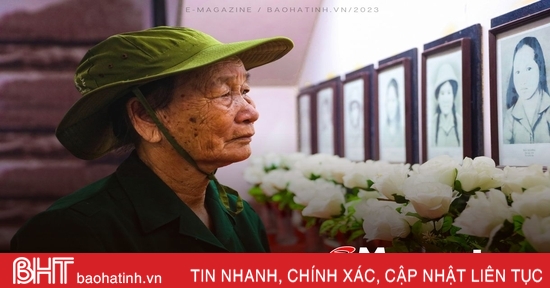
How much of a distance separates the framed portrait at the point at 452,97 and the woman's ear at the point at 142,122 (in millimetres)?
623

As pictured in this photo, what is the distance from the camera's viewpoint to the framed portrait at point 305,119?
1514mm

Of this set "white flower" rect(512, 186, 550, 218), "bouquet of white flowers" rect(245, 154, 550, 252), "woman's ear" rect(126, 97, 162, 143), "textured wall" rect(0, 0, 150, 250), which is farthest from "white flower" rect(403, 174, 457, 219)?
"textured wall" rect(0, 0, 150, 250)

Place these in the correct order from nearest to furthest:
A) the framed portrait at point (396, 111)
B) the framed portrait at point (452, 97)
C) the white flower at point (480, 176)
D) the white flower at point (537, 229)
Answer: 1. the white flower at point (537, 229)
2. the white flower at point (480, 176)
3. the framed portrait at point (452, 97)
4. the framed portrait at point (396, 111)

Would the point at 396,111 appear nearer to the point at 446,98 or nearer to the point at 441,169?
the point at 446,98

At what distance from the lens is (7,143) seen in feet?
Result: 4.82

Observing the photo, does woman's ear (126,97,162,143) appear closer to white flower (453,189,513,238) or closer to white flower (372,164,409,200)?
white flower (372,164,409,200)

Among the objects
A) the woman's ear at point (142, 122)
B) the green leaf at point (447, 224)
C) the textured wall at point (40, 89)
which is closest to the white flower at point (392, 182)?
the green leaf at point (447, 224)

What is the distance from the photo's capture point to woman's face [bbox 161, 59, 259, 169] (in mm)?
1157

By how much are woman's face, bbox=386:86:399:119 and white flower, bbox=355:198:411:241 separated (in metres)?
0.24

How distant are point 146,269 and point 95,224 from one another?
0.25 metres

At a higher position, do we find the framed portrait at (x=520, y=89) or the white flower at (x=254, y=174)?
the framed portrait at (x=520, y=89)

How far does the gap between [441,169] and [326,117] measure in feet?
1.30

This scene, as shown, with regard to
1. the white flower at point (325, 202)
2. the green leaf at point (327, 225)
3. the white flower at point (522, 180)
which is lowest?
the green leaf at point (327, 225)

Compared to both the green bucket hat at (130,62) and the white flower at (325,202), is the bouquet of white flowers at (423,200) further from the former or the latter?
the green bucket hat at (130,62)
